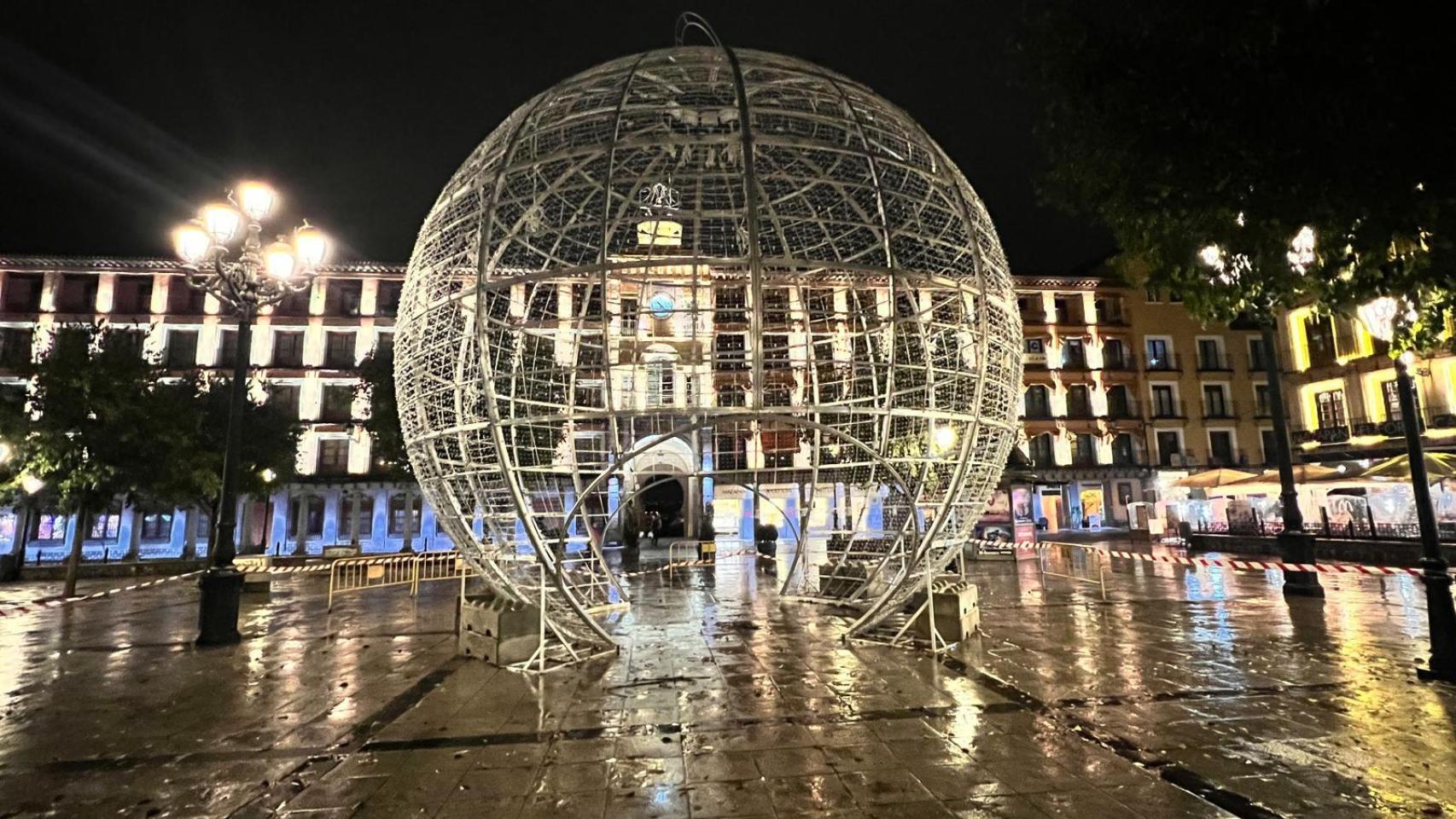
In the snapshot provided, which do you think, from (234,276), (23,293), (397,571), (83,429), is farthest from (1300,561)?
(23,293)

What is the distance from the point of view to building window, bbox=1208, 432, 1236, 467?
45.0 metres

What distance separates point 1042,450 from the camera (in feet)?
146

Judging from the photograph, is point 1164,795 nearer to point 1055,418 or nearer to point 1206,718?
point 1206,718

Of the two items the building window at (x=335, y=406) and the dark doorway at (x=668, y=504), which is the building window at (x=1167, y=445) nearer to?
the dark doorway at (x=668, y=504)

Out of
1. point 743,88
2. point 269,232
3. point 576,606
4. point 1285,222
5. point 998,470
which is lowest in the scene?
point 576,606

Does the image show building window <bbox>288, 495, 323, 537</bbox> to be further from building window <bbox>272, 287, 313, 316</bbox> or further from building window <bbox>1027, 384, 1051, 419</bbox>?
building window <bbox>1027, 384, 1051, 419</bbox>

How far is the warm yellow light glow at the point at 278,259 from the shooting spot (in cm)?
1159

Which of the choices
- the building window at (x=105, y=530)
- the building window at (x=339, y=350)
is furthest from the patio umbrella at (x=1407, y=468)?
the building window at (x=105, y=530)

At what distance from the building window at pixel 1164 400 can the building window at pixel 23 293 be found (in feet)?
225

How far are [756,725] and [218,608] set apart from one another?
942 centimetres

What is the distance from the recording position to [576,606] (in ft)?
26.9

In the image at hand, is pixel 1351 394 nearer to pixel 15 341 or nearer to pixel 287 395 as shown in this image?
pixel 287 395

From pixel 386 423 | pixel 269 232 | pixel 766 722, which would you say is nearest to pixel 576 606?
pixel 766 722

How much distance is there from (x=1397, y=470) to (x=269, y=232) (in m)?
40.2
